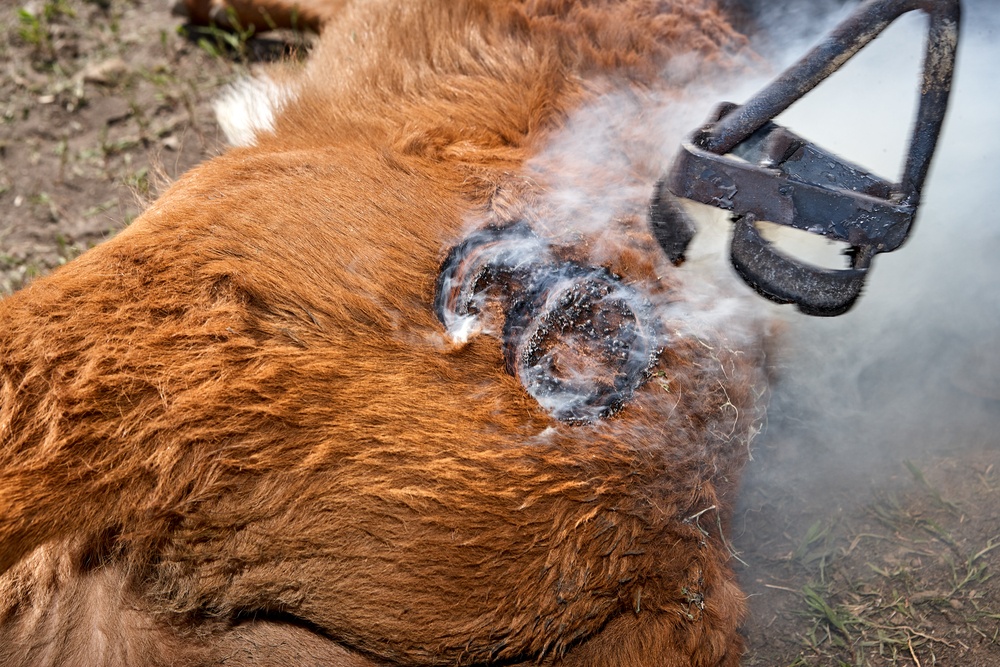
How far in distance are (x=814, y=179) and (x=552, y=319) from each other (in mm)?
683

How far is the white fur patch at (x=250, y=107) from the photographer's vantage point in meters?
2.62

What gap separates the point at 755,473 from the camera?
7.72 feet

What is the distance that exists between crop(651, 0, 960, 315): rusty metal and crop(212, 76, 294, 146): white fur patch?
4.67 feet

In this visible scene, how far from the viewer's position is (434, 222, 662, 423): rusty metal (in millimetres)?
1959

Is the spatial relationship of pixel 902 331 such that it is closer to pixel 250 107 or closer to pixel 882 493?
pixel 882 493

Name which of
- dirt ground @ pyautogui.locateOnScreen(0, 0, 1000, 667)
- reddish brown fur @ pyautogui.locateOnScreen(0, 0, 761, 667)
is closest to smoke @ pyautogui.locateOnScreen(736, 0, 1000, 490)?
dirt ground @ pyautogui.locateOnScreen(0, 0, 1000, 667)

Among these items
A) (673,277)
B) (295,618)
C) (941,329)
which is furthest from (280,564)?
(941,329)

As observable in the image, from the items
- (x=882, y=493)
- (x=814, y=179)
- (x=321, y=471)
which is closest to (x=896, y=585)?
(x=882, y=493)

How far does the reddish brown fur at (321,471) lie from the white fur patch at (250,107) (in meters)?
0.62

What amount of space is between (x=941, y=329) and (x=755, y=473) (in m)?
0.86

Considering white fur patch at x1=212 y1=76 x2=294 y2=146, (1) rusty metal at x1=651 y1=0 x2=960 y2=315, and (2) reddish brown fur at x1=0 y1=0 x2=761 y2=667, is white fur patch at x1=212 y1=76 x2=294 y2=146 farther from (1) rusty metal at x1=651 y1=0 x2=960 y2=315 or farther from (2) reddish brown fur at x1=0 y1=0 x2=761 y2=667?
(1) rusty metal at x1=651 y1=0 x2=960 y2=315

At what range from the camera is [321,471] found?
1805 millimetres

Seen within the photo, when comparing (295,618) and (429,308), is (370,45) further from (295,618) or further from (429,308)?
(295,618)

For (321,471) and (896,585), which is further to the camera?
(896,585)
